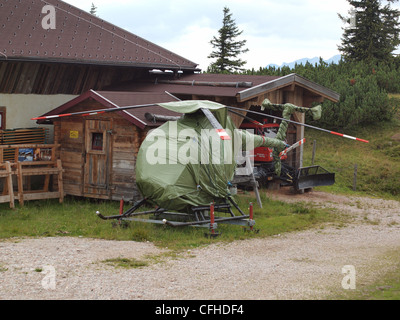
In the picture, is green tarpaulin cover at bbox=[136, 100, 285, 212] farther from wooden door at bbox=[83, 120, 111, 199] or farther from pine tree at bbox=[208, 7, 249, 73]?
pine tree at bbox=[208, 7, 249, 73]

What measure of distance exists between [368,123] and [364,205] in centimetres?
1238

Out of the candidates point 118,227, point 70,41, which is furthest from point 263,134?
point 118,227

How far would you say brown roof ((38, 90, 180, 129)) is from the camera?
51.9 feet

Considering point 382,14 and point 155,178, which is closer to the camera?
point 155,178

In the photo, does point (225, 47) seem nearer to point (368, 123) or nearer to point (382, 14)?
point (382, 14)

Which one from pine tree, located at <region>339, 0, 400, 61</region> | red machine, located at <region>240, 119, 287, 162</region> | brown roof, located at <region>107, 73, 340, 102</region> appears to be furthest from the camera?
pine tree, located at <region>339, 0, 400, 61</region>

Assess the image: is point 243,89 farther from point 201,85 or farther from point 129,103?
point 129,103

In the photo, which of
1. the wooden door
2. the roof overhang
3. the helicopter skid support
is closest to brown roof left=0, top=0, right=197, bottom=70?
the wooden door

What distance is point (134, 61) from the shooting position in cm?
2042

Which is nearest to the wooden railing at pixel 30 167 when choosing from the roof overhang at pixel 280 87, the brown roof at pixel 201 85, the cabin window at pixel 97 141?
the cabin window at pixel 97 141

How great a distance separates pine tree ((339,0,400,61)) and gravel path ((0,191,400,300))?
28.0 metres

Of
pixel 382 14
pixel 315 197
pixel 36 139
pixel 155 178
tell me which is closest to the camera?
pixel 155 178
